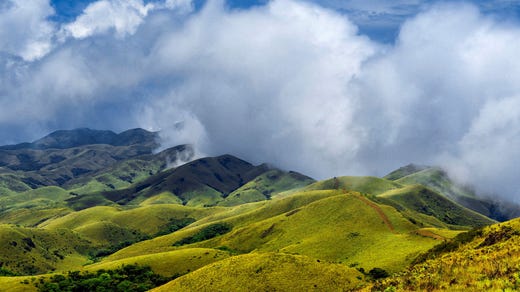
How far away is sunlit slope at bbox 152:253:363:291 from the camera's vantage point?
12019 cm

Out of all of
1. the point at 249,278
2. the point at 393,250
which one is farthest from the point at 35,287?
the point at 393,250

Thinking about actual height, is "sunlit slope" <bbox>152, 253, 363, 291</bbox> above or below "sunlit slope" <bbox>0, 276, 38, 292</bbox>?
below

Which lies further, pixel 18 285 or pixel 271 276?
pixel 18 285

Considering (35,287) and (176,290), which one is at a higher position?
(35,287)

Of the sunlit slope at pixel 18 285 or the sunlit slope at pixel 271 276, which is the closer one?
the sunlit slope at pixel 271 276

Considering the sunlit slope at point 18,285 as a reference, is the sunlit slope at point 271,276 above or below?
below

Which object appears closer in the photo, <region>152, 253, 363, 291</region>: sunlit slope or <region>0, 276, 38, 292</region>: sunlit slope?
<region>152, 253, 363, 291</region>: sunlit slope

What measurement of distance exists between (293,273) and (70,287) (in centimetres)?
11641

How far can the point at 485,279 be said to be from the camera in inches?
1162

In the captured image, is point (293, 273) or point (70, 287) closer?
point (293, 273)

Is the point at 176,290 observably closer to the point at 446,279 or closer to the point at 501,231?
the point at 501,231

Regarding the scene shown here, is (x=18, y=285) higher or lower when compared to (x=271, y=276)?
higher

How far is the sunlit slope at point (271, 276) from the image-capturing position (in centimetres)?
12019

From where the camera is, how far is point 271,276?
125m
